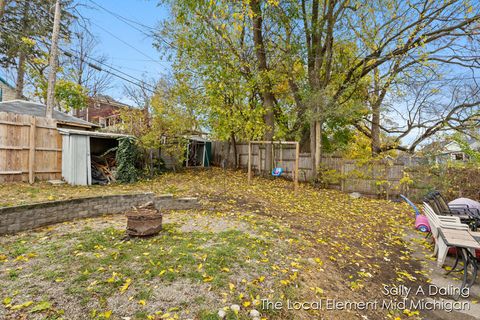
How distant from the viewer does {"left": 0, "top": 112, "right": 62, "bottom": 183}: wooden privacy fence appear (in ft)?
22.2

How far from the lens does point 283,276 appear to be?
2840mm

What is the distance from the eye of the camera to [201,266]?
2.89m

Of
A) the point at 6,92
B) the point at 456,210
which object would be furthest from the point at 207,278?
the point at 6,92

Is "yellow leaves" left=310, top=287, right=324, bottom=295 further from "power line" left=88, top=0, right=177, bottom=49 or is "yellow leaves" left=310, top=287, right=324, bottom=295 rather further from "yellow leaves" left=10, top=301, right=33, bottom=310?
"power line" left=88, top=0, right=177, bottom=49

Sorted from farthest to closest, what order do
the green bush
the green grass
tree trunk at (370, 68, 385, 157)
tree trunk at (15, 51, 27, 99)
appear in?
tree trunk at (15, 51, 27, 99) < tree trunk at (370, 68, 385, 157) < the green bush < the green grass

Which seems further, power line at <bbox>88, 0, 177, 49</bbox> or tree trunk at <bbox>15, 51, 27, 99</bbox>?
tree trunk at <bbox>15, 51, 27, 99</bbox>

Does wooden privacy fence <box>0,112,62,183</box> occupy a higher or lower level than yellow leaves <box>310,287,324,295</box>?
higher

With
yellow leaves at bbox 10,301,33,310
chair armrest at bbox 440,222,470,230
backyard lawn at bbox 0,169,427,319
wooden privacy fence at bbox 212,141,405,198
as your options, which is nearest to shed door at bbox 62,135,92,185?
backyard lawn at bbox 0,169,427,319

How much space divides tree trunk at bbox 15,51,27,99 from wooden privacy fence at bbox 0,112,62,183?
10.0 metres

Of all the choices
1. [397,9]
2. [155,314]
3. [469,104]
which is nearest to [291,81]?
[397,9]

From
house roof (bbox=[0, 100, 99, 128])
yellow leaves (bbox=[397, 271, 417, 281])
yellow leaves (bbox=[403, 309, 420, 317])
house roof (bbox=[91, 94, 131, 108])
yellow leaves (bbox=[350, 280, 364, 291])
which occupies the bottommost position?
yellow leaves (bbox=[403, 309, 420, 317])

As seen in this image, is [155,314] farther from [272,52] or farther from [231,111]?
[272,52]

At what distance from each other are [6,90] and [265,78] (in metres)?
16.7

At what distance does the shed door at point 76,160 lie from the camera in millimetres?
7762
